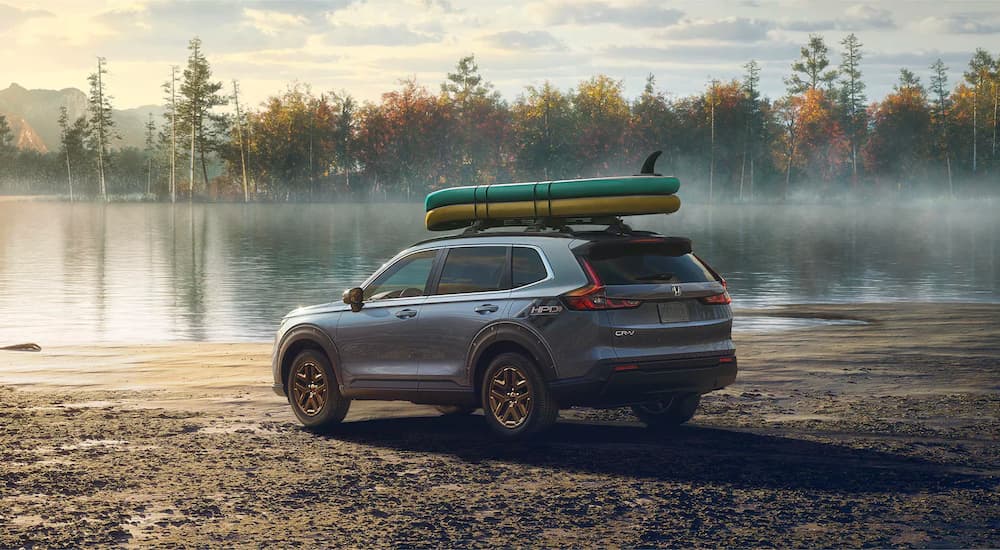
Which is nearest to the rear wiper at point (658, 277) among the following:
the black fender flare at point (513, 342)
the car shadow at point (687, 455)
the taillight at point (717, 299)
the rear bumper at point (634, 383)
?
the taillight at point (717, 299)

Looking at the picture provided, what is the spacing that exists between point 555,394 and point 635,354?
703mm

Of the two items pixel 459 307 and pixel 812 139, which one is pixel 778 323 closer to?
pixel 459 307

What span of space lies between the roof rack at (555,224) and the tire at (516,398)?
3.75 feet

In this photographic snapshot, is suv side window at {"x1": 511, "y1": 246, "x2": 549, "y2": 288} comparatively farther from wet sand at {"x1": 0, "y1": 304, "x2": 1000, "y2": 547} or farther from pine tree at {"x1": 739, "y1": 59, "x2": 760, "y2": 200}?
pine tree at {"x1": 739, "y1": 59, "x2": 760, "y2": 200}

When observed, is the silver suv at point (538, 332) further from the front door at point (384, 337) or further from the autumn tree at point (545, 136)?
the autumn tree at point (545, 136)

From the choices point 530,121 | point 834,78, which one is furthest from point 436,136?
point 834,78

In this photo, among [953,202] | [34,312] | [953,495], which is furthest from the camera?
[953,202]

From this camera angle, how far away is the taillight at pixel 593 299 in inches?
402

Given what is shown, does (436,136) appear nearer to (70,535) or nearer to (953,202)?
(953,202)

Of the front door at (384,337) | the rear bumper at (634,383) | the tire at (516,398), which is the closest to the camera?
the rear bumper at (634,383)

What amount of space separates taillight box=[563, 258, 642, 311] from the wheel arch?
8.55 feet

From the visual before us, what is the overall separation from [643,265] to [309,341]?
3.43 m

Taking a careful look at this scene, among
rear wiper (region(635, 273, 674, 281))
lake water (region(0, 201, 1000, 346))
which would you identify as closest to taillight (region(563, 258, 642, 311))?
rear wiper (region(635, 273, 674, 281))

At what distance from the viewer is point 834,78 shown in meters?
169
